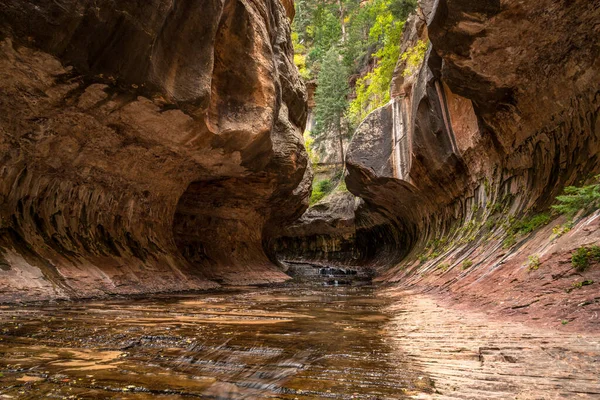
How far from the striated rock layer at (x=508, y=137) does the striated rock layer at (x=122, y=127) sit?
15.3 feet

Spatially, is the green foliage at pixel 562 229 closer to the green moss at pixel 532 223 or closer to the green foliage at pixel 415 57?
the green moss at pixel 532 223

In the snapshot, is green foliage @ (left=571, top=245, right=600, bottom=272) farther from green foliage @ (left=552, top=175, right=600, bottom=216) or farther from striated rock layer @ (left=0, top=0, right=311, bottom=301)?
striated rock layer @ (left=0, top=0, right=311, bottom=301)

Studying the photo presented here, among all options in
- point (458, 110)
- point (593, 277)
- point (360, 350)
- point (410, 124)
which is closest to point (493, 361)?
point (360, 350)

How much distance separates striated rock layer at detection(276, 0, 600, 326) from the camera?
5.29 metres

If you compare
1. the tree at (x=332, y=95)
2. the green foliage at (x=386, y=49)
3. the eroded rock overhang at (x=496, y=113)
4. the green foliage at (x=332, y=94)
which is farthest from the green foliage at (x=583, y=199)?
the green foliage at (x=332, y=94)

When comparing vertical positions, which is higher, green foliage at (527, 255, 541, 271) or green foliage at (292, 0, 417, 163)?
green foliage at (292, 0, 417, 163)

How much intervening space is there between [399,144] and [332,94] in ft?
60.7

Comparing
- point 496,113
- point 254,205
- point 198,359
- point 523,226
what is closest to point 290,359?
point 198,359

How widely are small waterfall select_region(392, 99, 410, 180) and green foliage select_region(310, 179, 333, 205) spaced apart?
49.7 feet

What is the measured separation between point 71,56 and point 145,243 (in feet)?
19.9

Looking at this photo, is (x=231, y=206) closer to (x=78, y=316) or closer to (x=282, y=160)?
(x=282, y=160)

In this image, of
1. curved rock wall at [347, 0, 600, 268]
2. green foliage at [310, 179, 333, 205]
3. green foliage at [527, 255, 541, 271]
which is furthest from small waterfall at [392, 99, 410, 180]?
green foliage at [310, 179, 333, 205]

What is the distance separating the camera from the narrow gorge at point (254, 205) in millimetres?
2549

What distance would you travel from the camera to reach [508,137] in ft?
30.8
